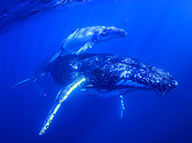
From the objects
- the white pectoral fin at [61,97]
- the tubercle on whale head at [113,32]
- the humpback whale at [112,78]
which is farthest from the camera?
the tubercle on whale head at [113,32]

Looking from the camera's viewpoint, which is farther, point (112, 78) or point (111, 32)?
point (111, 32)

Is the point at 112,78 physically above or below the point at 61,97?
above

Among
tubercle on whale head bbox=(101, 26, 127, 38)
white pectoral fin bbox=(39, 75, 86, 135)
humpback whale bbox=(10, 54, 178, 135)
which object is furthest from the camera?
tubercle on whale head bbox=(101, 26, 127, 38)

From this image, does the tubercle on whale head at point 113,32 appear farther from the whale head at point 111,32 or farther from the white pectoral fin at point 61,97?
the white pectoral fin at point 61,97

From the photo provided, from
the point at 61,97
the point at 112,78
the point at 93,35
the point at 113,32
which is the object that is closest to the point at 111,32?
the point at 113,32

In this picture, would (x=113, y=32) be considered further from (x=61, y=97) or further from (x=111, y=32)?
(x=61, y=97)

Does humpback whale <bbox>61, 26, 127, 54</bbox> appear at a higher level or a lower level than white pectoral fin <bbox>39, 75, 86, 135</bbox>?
higher

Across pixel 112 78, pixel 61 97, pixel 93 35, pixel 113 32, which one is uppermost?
pixel 93 35

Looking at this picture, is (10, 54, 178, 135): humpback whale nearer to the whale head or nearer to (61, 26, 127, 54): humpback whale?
(61, 26, 127, 54): humpback whale

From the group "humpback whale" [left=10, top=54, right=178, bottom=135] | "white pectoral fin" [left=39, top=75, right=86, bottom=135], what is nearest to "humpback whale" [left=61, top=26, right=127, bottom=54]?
"humpback whale" [left=10, top=54, right=178, bottom=135]

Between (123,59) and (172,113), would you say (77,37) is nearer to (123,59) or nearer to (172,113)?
(123,59)

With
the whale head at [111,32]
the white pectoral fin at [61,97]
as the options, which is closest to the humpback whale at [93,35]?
the whale head at [111,32]

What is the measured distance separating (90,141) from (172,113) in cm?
1116

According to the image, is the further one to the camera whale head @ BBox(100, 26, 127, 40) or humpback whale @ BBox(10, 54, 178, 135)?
whale head @ BBox(100, 26, 127, 40)
